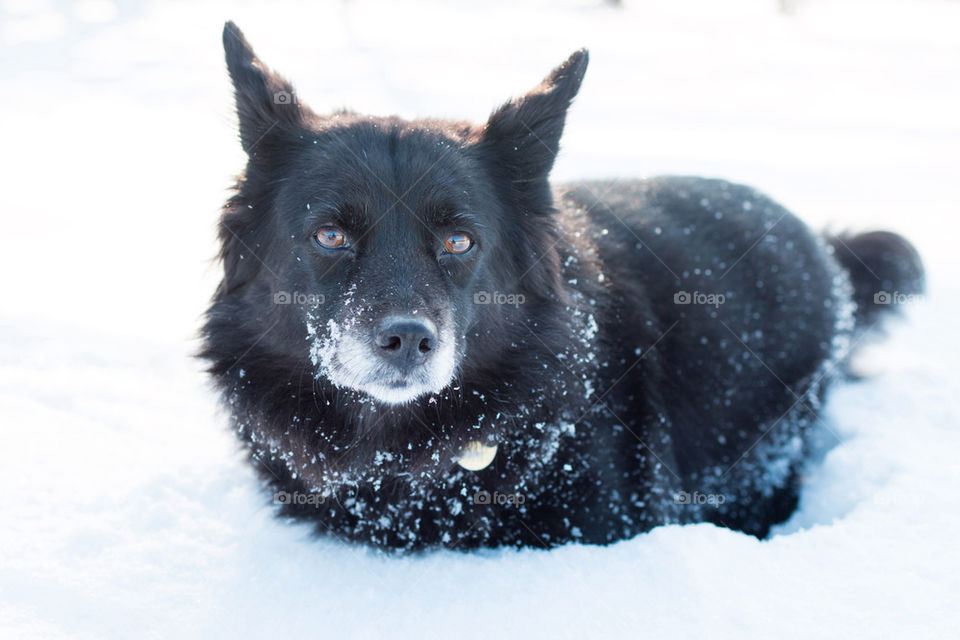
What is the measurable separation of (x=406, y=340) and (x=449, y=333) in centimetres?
26

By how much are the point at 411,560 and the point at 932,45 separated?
1813cm

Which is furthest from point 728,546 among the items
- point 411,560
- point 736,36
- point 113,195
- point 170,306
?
point 736,36

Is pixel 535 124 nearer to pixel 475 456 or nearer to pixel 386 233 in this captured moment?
pixel 386 233

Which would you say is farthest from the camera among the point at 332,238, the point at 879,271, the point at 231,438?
the point at 879,271

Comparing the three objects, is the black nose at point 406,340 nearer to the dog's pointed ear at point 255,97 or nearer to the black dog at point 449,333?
the black dog at point 449,333

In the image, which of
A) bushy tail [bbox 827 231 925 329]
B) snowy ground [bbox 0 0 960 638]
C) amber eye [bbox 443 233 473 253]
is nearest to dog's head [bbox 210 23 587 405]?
amber eye [bbox 443 233 473 253]

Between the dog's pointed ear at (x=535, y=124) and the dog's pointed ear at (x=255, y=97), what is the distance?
909mm

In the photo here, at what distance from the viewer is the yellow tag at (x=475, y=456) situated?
3027mm

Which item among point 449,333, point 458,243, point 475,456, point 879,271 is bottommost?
point 475,456

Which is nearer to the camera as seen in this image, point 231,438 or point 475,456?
point 475,456

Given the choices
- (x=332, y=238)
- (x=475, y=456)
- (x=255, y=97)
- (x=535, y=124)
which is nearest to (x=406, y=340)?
(x=332, y=238)

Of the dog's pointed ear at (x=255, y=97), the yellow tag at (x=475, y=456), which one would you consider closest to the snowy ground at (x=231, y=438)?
the dog's pointed ear at (x=255, y=97)

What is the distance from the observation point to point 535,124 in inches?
122

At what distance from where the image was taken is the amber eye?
288 centimetres
